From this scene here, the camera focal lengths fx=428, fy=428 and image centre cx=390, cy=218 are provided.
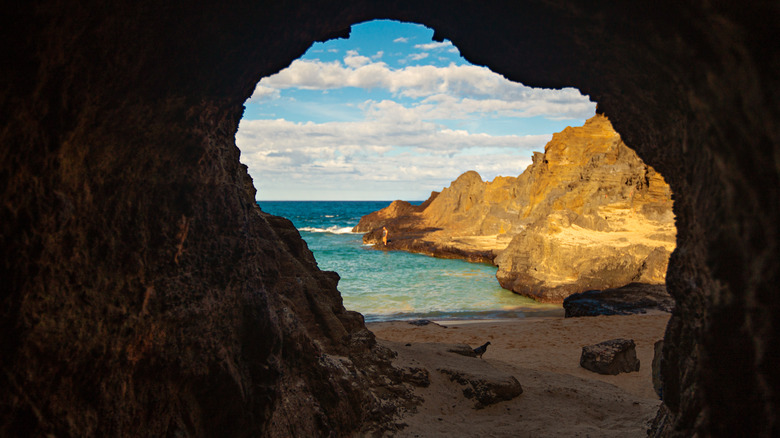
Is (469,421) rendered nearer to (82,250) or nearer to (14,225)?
(82,250)

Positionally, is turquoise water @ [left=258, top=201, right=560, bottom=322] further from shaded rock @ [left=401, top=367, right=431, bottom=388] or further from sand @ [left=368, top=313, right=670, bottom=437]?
shaded rock @ [left=401, top=367, right=431, bottom=388]

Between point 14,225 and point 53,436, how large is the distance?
0.97 m

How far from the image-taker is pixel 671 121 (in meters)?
2.61

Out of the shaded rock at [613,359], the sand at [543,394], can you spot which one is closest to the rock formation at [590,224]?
the sand at [543,394]

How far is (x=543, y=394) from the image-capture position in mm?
5555

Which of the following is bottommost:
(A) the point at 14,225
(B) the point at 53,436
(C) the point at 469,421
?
(C) the point at 469,421

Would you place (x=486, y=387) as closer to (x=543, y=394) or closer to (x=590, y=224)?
(x=543, y=394)

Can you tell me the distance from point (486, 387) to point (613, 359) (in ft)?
11.1

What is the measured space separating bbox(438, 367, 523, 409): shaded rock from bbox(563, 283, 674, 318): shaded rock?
293 inches

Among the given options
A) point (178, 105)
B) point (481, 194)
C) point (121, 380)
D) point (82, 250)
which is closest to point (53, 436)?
point (121, 380)

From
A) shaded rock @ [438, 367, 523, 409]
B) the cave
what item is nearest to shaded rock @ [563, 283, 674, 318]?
shaded rock @ [438, 367, 523, 409]

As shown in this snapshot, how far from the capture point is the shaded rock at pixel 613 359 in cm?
725

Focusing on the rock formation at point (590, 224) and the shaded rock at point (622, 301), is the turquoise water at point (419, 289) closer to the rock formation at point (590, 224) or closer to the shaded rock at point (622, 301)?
the rock formation at point (590, 224)

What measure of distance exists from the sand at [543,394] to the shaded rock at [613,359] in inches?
5.3
